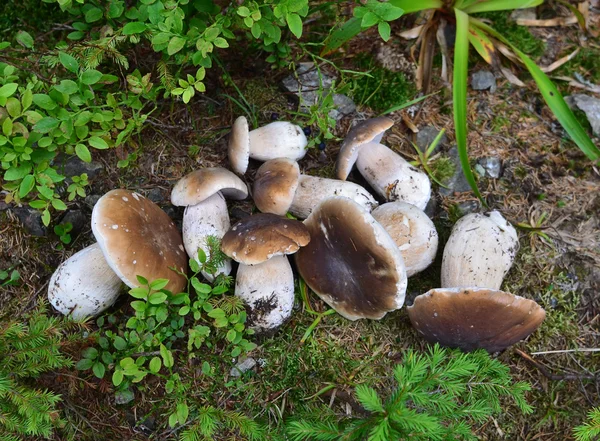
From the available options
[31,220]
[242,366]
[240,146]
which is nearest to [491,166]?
[240,146]

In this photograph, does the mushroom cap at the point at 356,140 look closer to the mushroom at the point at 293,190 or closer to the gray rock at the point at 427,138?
the mushroom at the point at 293,190

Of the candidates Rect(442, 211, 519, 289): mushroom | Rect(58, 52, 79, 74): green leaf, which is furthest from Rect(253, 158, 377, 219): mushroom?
Rect(58, 52, 79, 74): green leaf

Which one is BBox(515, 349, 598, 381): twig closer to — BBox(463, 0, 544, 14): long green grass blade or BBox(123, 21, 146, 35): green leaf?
BBox(463, 0, 544, 14): long green grass blade

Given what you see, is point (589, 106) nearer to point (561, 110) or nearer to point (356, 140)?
point (561, 110)

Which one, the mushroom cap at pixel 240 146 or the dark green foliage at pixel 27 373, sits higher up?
the mushroom cap at pixel 240 146

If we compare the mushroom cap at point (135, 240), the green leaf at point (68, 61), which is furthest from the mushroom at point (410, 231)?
the green leaf at point (68, 61)

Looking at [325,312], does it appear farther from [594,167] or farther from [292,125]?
[594,167]

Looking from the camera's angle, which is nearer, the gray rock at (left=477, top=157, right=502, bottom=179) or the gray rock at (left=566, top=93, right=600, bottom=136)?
the gray rock at (left=477, top=157, right=502, bottom=179)

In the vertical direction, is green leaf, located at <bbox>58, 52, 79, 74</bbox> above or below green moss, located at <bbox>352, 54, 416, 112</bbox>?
above
